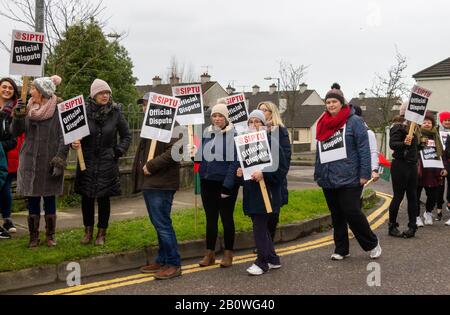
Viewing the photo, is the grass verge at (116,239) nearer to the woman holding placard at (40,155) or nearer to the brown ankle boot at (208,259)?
the woman holding placard at (40,155)

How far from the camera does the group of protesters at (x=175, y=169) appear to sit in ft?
19.3

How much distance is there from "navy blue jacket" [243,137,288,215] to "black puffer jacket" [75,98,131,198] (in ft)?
5.74

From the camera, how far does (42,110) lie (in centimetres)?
633

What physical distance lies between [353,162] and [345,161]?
0.10 meters

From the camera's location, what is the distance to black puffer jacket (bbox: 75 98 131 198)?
644 centimetres

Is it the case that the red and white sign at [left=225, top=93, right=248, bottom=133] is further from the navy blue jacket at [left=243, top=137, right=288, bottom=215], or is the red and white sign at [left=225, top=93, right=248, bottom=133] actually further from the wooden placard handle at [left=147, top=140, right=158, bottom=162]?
the wooden placard handle at [left=147, top=140, right=158, bottom=162]

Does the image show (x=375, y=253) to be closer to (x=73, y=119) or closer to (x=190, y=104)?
(x=190, y=104)

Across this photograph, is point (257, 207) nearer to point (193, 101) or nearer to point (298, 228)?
point (193, 101)

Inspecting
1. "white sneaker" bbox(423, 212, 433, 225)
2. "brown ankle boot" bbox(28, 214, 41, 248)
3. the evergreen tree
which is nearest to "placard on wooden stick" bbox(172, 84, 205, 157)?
"brown ankle boot" bbox(28, 214, 41, 248)

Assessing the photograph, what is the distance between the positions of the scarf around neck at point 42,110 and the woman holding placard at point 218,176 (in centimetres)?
191

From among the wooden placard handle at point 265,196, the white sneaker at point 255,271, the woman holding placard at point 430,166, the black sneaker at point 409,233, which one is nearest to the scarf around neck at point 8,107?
the wooden placard handle at point 265,196

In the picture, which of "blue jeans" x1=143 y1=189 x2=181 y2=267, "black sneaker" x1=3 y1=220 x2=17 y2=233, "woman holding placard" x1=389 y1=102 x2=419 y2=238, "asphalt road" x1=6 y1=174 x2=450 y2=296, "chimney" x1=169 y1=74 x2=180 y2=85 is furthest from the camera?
"chimney" x1=169 y1=74 x2=180 y2=85

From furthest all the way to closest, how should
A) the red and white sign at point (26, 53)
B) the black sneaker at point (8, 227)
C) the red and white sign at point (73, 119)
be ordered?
the black sneaker at point (8, 227), the red and white sign at point (26, 53), the red and white sign at point (73, 119)

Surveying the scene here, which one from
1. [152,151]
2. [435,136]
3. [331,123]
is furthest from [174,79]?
[152,151]
